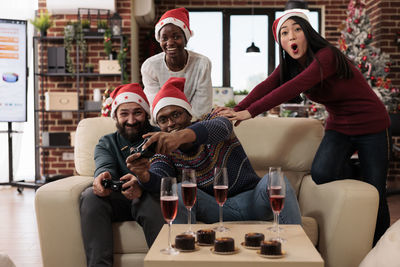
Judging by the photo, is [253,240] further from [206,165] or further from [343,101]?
[343,101]

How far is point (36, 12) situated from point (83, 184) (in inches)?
169

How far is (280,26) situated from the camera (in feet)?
7.41

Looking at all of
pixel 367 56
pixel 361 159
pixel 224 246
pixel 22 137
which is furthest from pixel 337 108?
→ pixel 22 137

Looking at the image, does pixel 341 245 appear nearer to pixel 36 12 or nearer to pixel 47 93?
pixel 47 93

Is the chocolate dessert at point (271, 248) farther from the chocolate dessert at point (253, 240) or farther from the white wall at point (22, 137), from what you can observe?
the white wall at point (22, 137)

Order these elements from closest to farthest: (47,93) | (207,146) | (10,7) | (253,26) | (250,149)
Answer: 1. (207,146)
2. (250,149)
3. (47,93)
4. (10,7)
5. (253,26)

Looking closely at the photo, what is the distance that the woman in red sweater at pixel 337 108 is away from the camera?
2.13m

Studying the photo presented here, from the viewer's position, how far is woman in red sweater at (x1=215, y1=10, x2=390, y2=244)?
2.13m

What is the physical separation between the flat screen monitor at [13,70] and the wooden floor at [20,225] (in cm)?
91

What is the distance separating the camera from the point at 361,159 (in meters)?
2.30

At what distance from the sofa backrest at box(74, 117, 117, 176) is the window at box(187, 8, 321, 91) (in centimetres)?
496

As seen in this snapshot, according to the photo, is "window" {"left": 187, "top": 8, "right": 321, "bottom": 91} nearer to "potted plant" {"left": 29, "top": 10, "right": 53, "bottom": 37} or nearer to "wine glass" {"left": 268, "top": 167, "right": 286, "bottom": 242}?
"potted plant" {"left": 29, "top": 10, "right": 53, "bottom": 37}

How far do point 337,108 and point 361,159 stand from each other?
282 mm

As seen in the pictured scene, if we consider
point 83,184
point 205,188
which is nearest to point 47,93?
point 83,184
